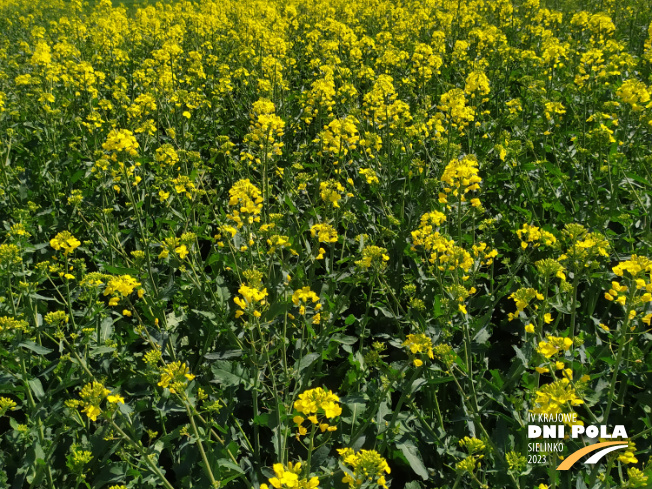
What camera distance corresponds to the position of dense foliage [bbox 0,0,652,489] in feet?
7.43

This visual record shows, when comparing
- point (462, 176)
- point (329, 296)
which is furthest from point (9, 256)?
point (462, 176)

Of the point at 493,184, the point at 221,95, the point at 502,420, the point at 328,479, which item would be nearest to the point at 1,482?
the point at 328,479

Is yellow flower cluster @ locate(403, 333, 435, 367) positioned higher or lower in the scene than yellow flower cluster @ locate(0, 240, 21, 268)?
lower

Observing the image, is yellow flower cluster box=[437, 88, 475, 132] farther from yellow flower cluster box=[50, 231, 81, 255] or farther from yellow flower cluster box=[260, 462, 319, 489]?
yellow flower cluster box=[260, 462, 319, 489]

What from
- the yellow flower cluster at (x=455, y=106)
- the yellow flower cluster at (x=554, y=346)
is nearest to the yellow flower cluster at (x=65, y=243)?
the yellow flower cluster at (x=554, y=346)

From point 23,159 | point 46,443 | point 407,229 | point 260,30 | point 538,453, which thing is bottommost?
point 538,453

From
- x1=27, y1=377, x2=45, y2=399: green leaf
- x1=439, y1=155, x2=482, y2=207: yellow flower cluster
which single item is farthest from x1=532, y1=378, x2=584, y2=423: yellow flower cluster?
x1=27, y1=377, x2=45, y2=399: green leaf

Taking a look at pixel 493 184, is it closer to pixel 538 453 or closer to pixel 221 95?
pixel 538 453

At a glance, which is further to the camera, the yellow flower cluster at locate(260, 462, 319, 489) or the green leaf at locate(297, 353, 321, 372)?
the green leaf at locate(297, 353, 321, 372)

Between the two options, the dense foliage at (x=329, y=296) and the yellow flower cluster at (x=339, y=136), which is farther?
the yellow flower cluster at (x=339, y=136)

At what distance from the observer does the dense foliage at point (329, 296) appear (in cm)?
226

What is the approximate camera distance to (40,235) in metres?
4.12

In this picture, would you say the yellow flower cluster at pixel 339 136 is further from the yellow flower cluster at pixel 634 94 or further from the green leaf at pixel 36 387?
the green leaf at pixel 36 387

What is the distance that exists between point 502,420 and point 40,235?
12.0 feet
